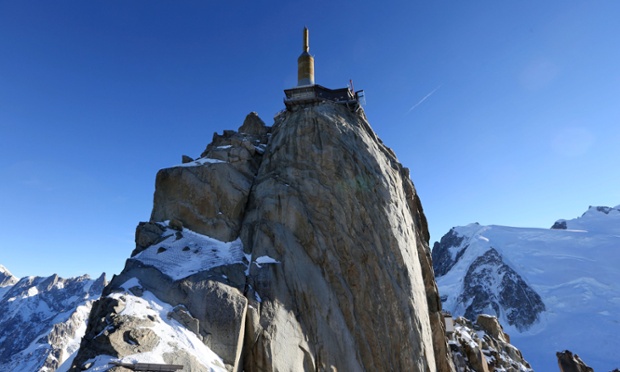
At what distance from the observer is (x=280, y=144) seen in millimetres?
32594

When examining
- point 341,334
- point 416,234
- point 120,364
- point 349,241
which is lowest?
point 120,364

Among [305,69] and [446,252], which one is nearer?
[305,69]

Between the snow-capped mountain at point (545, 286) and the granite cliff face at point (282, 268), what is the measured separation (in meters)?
86.2

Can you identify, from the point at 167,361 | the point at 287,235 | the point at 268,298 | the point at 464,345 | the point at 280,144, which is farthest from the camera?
the point at 464,345

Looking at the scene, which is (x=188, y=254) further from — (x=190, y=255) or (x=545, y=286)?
(x=545, y=286)

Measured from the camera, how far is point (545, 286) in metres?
124

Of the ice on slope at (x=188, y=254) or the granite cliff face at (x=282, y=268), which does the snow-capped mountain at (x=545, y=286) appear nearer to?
the granite cliff face at (x=282, y=268)

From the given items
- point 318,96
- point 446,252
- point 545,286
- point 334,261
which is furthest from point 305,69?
point 446,252

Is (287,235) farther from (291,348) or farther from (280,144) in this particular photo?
(280,144)

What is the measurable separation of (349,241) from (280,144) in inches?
440

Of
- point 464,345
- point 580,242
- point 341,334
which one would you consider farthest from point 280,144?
point 580,242

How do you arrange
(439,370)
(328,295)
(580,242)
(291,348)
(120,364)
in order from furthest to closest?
(580,242) < (439,370) < (328,295) < (291,348) < (120,364)

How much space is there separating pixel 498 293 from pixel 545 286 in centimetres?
1476

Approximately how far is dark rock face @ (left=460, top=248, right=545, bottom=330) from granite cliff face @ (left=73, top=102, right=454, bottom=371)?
341 ft
